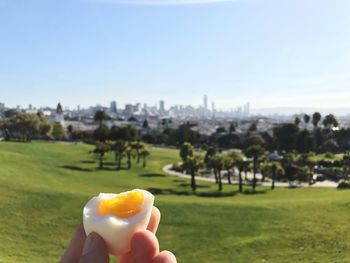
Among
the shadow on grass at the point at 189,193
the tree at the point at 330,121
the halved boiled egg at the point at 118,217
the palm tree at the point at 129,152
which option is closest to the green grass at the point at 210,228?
the halved boiled egg at the point at 118,217

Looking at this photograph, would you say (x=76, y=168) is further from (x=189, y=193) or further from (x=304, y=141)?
(x=304, y=141)

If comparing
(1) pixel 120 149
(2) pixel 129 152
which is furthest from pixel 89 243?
(2) pixel 129 152

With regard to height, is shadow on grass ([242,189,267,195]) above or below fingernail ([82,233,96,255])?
below

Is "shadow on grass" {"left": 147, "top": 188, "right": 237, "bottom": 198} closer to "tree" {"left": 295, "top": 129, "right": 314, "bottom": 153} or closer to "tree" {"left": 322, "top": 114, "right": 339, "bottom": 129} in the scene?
"tree" {"left": 295, "top": 129, "right": 314, "bottom": 153}

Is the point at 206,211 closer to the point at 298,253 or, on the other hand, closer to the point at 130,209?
the point at 298,253

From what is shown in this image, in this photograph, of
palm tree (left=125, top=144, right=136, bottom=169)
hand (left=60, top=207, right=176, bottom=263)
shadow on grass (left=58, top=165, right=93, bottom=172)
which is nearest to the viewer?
hand (left=60, top=207, right=176, bottom=263)

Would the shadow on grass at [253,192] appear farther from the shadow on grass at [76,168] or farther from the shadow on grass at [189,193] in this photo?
the shadow on grass at [76,168]

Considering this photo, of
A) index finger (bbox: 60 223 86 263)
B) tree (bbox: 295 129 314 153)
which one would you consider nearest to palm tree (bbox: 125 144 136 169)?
tree (bbox: 295 129 314 153)

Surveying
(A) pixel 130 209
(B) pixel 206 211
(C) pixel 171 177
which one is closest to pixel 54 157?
(C) pixel 171 177
